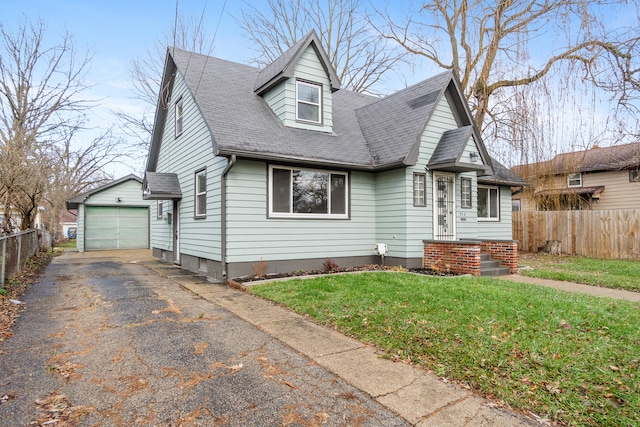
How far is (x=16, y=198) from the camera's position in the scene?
39.4 ft

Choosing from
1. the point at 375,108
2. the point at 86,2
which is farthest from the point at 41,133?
the point at 375,108

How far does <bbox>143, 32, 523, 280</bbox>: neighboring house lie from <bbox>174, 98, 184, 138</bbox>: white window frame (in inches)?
2.6

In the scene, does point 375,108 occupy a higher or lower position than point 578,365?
higher

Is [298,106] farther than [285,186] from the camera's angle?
Yes

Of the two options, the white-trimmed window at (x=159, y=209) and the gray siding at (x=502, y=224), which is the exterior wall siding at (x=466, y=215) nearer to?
the gray siding at (x=502, y=224)

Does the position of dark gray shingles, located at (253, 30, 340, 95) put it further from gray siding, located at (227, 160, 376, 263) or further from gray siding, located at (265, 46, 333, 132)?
gray siding, located at (227, 160, 376, 263)

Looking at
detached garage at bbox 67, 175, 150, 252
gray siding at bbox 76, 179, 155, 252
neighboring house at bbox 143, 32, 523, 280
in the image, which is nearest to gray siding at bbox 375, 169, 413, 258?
neighboring house at bbox 143, 32, 523, 280

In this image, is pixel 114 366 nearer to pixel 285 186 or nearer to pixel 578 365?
pixel 578 365

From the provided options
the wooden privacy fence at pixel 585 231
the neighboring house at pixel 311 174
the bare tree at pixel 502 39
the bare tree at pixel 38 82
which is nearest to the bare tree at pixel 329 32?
the bare tree at pixel 502 39

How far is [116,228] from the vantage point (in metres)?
20.1

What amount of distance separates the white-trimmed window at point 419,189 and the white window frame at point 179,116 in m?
7.34

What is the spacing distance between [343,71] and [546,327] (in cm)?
1960

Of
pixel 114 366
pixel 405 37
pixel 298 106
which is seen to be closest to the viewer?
pixel 114 366

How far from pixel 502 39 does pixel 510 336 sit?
612 inches
